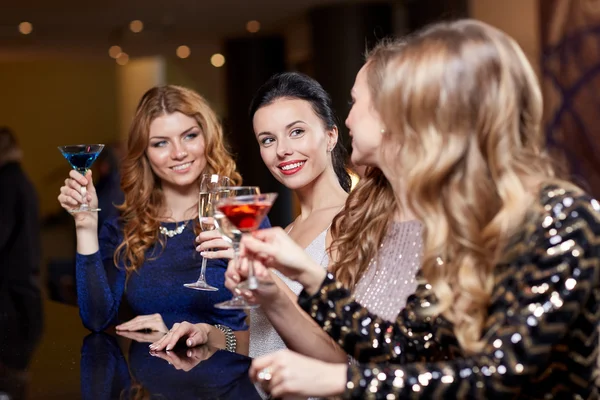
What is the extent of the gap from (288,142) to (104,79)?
12.4 metres

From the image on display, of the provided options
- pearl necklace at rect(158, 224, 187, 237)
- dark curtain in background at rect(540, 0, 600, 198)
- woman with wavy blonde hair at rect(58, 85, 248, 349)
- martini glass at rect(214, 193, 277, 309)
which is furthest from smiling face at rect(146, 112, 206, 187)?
dark curtain in background at rect(540, 0, 600, 198)

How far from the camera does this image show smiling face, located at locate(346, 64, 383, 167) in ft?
6.00

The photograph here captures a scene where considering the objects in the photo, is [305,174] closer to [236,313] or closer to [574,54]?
[236,313]

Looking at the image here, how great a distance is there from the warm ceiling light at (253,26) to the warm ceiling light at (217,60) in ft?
2.83

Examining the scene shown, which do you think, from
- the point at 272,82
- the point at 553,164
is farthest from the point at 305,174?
the point at 553,164

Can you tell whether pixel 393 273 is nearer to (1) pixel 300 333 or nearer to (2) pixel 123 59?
(1) pixel 300 333

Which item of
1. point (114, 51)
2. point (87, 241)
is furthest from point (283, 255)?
point (114, 51)

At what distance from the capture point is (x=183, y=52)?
483 inches

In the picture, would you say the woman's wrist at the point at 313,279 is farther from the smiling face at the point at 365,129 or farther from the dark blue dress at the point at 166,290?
the dark blue dress at the point at 166,290

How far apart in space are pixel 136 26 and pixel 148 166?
7488 mm

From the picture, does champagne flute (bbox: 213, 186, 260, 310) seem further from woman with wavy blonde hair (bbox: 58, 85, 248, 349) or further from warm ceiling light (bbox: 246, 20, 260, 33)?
warm ceiling light (bbox: 246, 20, 260, 33)

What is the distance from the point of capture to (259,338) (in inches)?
103

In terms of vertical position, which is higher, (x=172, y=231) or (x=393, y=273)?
(x=393, y=273)

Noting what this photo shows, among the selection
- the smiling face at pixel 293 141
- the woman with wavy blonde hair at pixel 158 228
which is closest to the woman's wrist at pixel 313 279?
the smiling face at pixel 293 141
